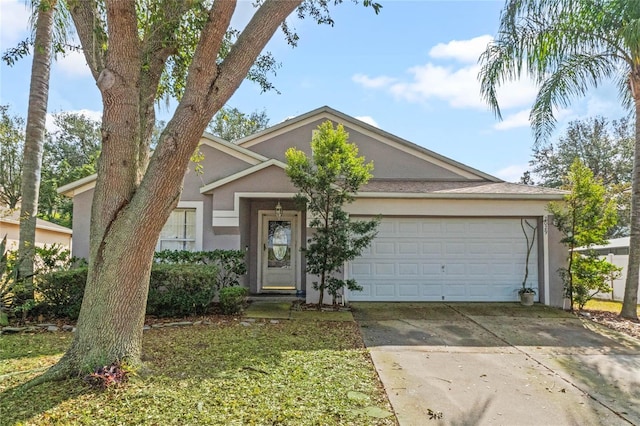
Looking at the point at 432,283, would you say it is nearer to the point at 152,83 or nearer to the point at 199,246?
the point at 199,246

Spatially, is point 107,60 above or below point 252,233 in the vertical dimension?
above

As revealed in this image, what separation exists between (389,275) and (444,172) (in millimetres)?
4342

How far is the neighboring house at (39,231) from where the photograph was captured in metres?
15.4

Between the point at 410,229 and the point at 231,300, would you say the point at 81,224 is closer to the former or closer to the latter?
the point at 231,300

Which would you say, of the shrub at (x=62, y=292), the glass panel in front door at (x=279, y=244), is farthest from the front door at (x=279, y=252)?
the shrub at (x=62, y=292)

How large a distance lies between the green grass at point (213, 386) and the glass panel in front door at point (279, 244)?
498 cm

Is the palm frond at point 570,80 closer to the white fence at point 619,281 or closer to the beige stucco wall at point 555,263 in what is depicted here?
the beige stucco wall at point 555,263

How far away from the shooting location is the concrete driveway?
158 inches

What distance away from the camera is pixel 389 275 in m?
10.1

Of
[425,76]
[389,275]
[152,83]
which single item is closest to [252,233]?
[389,275]

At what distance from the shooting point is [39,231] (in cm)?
1797

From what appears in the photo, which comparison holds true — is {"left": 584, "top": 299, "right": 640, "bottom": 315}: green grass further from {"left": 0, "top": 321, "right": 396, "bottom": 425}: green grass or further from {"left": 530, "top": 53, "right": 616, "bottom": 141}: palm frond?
{"left": 0, "top": 321, "right": 396, "bottom": 425}: green grass

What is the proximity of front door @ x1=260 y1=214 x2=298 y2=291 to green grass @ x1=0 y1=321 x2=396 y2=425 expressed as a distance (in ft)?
15.9

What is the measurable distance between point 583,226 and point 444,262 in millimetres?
3274
